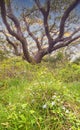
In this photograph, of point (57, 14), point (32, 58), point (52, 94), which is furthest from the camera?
point (57, 14)

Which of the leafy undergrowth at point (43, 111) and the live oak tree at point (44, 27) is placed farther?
the live oak tree at point (44, 27)

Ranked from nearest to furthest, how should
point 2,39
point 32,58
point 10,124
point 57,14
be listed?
point 10,124 < point 32,58 < point 57,14 < point 2,39

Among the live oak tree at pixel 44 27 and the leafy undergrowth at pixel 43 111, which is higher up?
the leafy undergrowth at pixel 43 111

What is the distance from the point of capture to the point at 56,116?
11.1 ft

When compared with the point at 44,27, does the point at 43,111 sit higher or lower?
higher

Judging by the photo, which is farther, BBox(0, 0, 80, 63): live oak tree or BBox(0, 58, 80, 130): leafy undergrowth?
BBox(0, 0, 80, 63): live oak tree

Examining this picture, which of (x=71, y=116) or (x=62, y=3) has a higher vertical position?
(x=71, y=116)

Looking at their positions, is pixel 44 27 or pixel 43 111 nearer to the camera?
pixel 43 111

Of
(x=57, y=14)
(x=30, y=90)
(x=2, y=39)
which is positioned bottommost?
(x=2, y=39)

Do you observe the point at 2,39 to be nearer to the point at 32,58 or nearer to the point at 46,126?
the point at 32,58

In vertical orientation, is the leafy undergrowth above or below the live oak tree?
above

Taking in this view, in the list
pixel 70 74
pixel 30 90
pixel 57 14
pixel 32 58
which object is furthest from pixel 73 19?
pixel 30 90

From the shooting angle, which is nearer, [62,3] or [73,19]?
[62,3]

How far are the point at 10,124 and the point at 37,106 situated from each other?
548 millimetres
